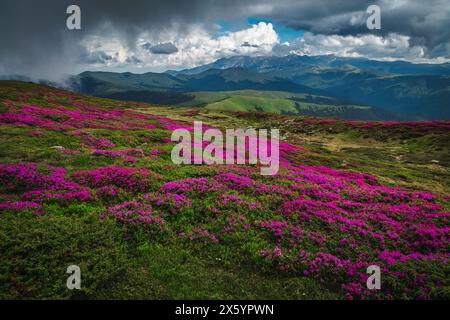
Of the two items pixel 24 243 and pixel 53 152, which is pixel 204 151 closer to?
pixel 53 152

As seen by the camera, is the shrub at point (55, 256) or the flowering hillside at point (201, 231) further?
the flowering hillside at point (201, 231)

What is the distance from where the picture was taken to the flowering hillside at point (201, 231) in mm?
12094

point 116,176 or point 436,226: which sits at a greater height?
point 116,176

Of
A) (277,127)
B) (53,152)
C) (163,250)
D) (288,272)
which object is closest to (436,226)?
(288,272)

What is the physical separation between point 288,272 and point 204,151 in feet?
71.3

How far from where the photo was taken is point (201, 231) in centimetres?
1586

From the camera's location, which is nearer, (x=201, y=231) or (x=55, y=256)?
(x=55, y=256)

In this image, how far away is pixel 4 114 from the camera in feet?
133

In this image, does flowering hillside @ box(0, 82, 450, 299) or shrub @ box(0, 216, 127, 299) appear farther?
flowering hillside @ box(0, 82, 450, 299)

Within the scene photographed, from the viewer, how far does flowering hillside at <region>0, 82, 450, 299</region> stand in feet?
39.7
